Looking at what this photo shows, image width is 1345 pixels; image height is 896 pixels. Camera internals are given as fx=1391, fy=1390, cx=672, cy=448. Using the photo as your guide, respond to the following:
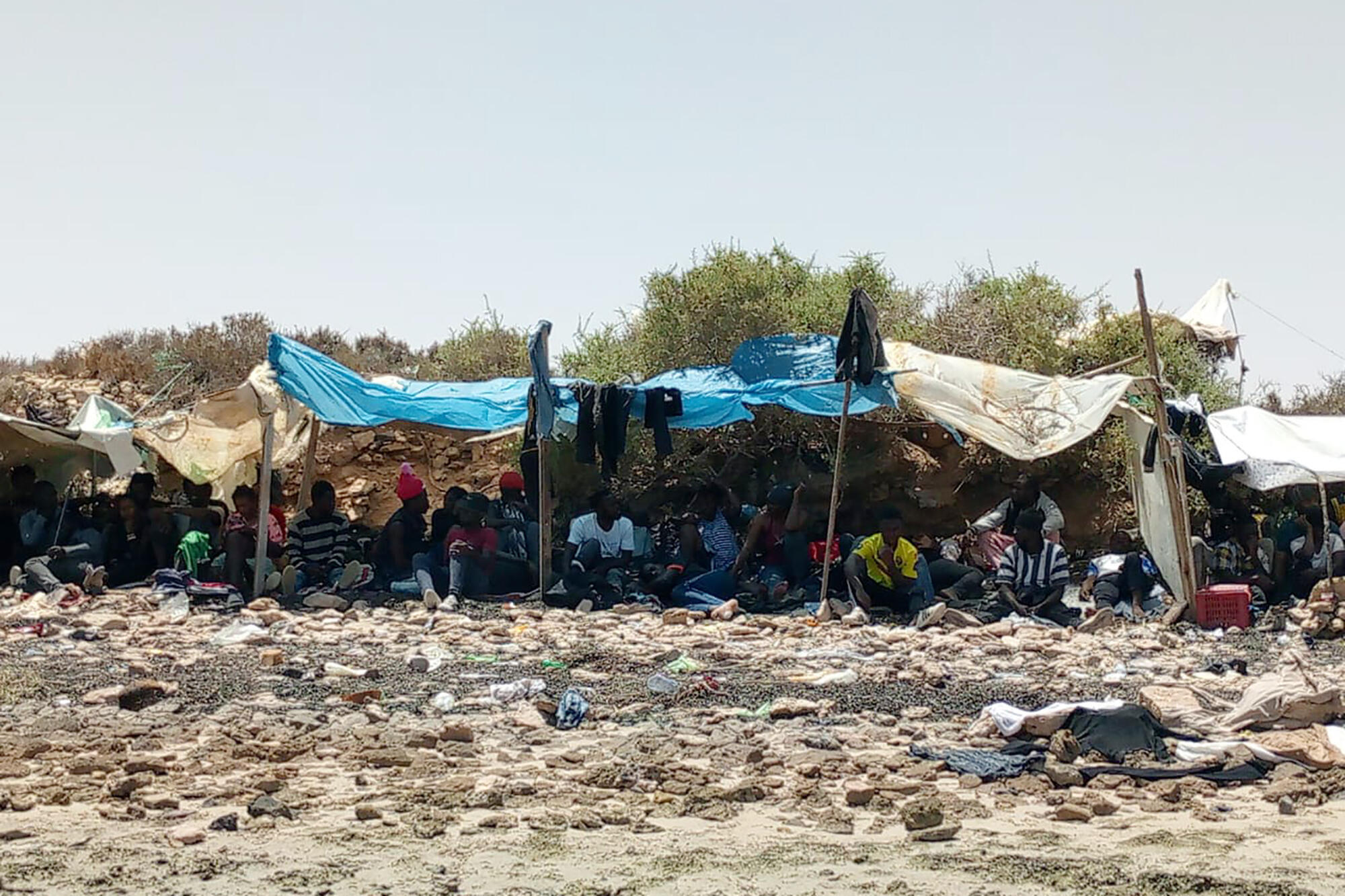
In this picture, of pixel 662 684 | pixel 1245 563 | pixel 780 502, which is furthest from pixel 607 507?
pixel 1245 563

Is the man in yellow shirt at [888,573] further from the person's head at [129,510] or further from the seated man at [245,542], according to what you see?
the person's head at [129,510]

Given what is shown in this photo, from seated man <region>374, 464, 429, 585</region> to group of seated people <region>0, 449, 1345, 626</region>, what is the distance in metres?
0.02

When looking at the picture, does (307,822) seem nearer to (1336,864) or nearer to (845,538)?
(1336,864)

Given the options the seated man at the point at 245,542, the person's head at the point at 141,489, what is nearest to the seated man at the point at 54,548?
the person's head at the point at 141,489

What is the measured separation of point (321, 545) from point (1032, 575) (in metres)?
5.98

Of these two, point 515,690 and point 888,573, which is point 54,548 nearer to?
point 515,690

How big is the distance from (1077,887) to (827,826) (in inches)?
37.8

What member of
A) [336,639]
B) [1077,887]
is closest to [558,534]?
[336,639]

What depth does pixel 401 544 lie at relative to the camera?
12.0 m

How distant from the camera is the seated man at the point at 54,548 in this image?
1147 centimetres

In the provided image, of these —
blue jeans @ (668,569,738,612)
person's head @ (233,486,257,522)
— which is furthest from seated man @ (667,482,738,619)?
person's head @ (233,486,257,522)

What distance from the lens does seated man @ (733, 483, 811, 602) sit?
11.2 meters

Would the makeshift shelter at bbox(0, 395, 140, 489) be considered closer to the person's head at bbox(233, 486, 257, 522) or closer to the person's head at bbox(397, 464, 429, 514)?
the person's head at bbox(233, 486, 257, 522)

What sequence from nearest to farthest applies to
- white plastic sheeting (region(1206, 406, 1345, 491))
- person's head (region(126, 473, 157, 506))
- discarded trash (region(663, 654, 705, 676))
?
discarded trash (region(663, 654, 705, 676)) → white plastic sheeting (region(1206, 406, 1345, 491)) → person's head (region(126, 473, 157, 506))
